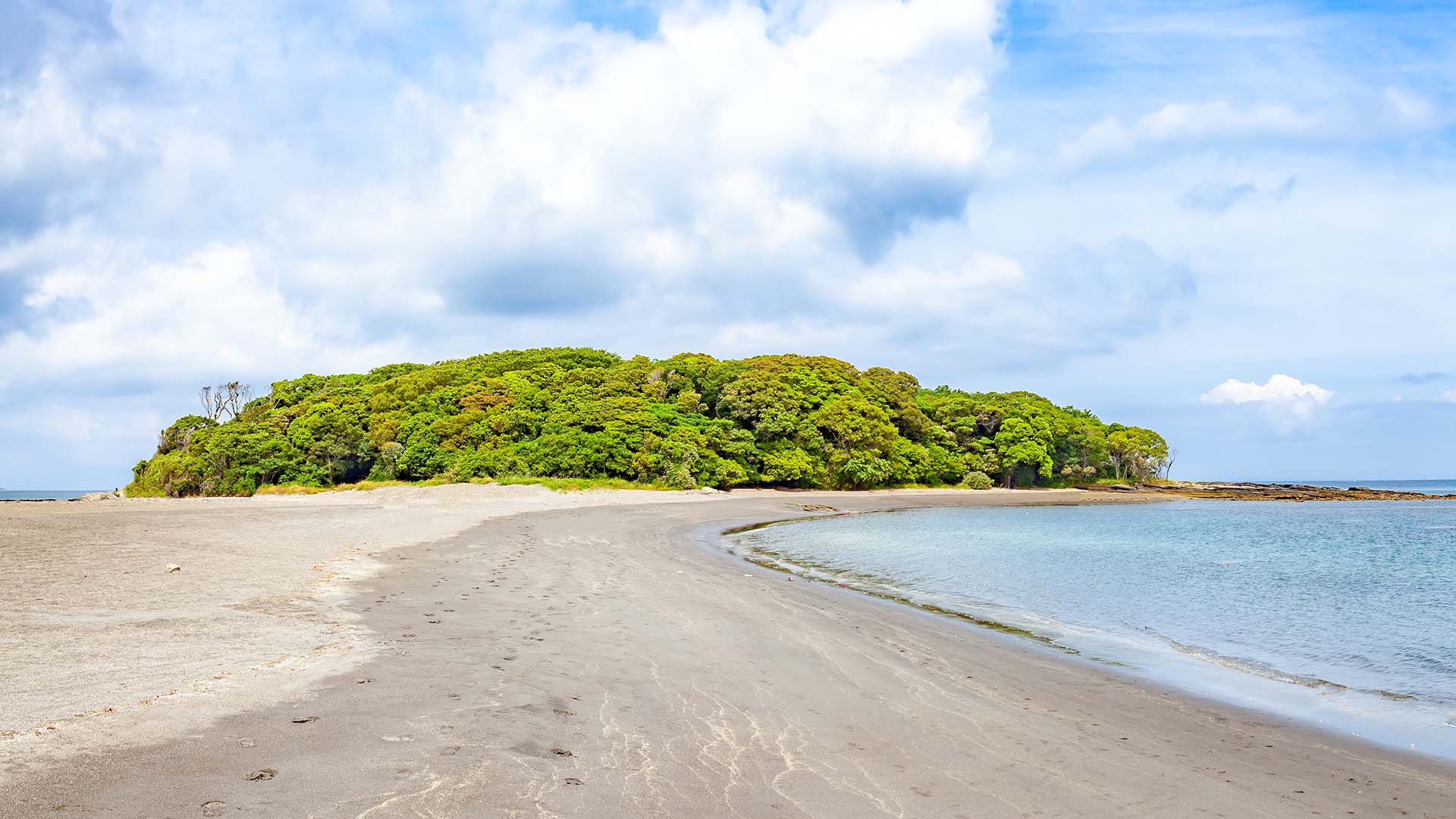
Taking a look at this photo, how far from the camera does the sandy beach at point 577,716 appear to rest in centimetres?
489

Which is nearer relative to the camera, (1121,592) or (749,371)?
(1121,592)

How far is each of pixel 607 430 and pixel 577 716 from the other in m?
53.0

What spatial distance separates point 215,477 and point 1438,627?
71745mm

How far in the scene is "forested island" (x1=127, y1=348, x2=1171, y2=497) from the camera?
5934cm

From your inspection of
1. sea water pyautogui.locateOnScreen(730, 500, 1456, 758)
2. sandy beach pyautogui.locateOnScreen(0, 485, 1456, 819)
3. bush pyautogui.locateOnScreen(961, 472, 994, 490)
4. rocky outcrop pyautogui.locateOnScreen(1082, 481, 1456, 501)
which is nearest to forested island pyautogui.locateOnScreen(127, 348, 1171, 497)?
bush pyautogui.locateOnScreen(961, 472, 994, 490)

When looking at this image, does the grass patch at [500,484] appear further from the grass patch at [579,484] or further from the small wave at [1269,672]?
the small wave at [1269,672]

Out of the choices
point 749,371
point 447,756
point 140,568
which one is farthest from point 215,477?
point 447,756

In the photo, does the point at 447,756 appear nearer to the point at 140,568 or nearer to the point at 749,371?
the point at 140,568

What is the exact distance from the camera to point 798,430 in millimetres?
66125

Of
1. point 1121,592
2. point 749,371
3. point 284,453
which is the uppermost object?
point 749,371

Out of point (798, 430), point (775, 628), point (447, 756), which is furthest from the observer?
point (798, 430)

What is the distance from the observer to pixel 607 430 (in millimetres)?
59062

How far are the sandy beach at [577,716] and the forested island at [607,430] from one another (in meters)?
44.7

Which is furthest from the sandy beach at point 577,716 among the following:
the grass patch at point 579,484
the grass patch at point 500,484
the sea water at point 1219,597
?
the grass patch at point 500,484
